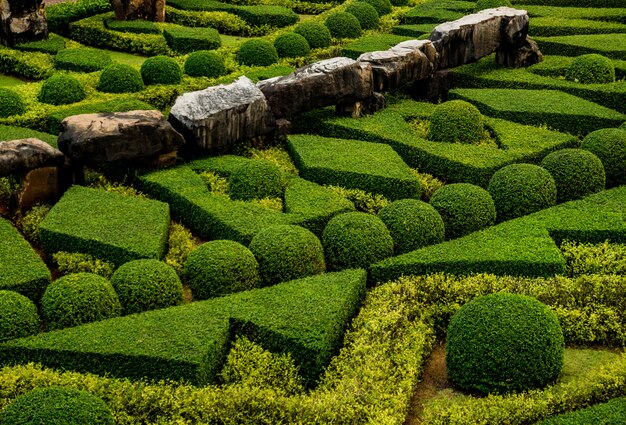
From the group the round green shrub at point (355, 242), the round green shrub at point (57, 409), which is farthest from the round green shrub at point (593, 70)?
the round green shrub at point (57, 409)

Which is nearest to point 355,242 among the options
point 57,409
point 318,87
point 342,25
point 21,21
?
point 57,409

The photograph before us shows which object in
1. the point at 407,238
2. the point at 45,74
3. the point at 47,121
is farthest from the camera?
the point at 45,74

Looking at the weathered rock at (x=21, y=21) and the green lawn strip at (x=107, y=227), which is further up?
the weathered rock at (x=21, y=21)

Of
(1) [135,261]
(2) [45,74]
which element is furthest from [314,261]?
(2) [45,74]

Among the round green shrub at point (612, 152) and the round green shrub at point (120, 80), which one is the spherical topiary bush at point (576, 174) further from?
the round green shrub at point (120, 80)

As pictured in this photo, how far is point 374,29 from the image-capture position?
26828 mm

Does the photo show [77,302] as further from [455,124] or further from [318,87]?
[455,124]

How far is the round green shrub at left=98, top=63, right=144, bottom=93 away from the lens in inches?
794

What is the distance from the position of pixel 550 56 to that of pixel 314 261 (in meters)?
13.4

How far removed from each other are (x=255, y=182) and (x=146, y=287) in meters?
4.02

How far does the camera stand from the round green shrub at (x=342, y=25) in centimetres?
2539

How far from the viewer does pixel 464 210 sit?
1444 cm

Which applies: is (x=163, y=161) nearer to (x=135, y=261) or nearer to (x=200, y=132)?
(x=200, y=132)

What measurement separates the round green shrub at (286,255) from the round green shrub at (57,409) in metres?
4.05
